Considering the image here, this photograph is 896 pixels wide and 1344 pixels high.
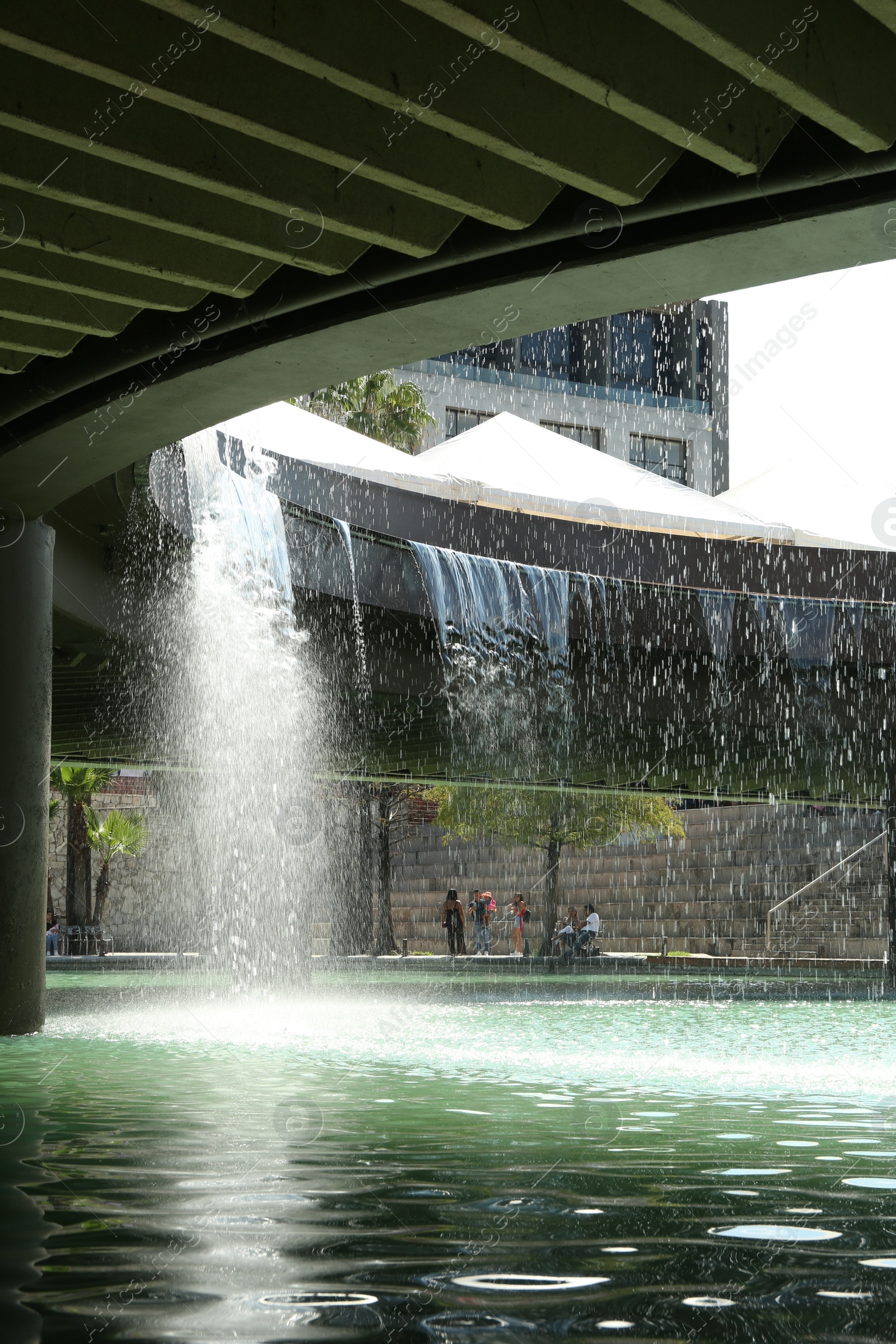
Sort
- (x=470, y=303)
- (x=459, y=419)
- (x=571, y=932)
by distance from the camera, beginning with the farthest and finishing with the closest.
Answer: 1. (x=459, y=419)
2. (x=571, y=932)
3. (x=470, y=303)

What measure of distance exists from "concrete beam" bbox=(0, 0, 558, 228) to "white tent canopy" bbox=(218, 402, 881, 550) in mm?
18276

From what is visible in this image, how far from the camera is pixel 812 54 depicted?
569 cm

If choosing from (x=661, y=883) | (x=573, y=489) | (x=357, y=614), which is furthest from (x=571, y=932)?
(x=357, y=614)

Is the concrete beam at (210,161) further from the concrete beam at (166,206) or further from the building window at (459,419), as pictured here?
the building window at (459,419)

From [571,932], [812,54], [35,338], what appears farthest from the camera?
[571,932]

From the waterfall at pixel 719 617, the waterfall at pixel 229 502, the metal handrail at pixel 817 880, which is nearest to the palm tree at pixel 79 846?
the metal handrail at pixel 817 880

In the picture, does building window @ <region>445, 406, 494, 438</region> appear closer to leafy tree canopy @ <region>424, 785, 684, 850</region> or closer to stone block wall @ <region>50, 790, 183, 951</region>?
leafy tree canopy @ <region>424, 785, 684, 850</region>

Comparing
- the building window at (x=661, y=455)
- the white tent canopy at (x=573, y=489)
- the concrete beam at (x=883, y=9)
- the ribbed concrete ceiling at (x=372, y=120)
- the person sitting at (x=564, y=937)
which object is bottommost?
the person sitting at (x=564, y=937)

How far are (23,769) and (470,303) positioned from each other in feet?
19.2

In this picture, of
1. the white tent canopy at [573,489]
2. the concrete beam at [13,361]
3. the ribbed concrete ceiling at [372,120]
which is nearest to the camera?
the ribbed concrete ceiling at [372,120]

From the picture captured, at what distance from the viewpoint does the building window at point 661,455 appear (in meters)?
50.3

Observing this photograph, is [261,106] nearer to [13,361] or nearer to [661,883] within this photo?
[13,361]

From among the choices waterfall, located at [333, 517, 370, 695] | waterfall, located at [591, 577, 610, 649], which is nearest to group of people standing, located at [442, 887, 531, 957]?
waterfall, located at [333, 517, 370, 695]

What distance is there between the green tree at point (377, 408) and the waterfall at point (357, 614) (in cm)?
1269
